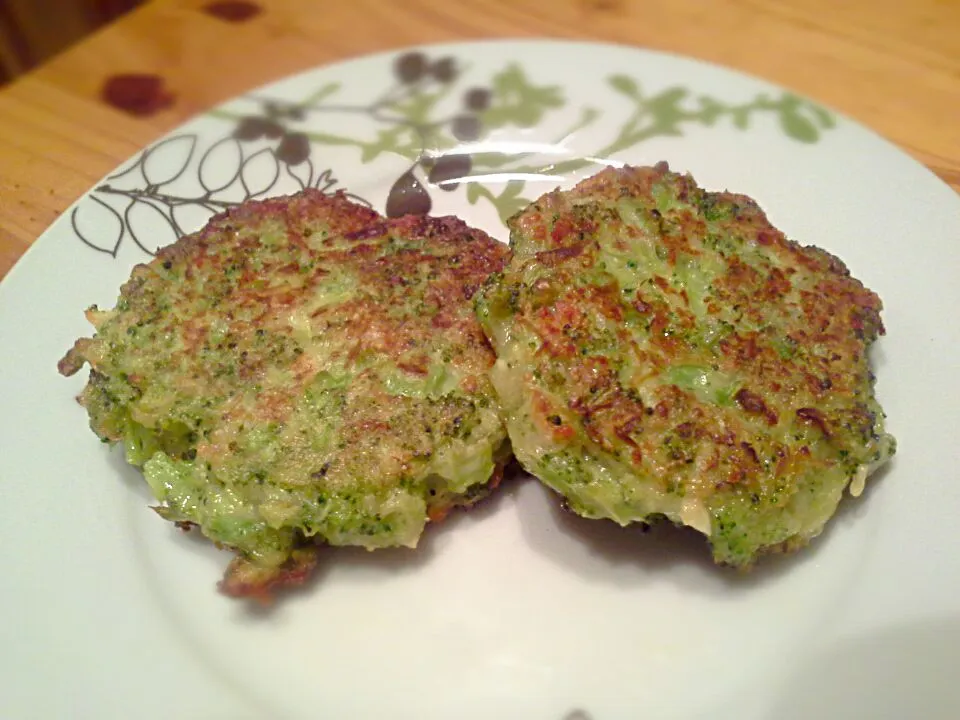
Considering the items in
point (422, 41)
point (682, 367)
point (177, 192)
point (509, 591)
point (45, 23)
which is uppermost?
point (682, 367)

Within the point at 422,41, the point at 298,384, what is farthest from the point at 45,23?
the point at 298,384

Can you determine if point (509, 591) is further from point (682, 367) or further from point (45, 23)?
point (45, 23)

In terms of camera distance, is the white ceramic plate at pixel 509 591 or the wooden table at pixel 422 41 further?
the wooden table at pixel 422 41

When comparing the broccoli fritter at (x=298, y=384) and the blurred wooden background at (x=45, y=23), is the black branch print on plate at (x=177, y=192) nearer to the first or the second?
the broccoli fritter at (x=298, y=384)

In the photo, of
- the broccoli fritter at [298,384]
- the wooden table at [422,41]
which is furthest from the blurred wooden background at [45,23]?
the broccoli fritter at [298,384]

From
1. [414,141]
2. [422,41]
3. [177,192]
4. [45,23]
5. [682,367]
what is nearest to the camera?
[682,367]

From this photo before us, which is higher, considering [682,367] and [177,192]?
[682,367]

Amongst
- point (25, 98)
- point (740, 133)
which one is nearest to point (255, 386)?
point (740, 133)

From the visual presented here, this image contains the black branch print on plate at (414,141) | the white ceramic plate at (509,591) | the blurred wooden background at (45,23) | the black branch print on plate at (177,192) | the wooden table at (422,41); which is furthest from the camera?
the blurred wooden background at (45,23)

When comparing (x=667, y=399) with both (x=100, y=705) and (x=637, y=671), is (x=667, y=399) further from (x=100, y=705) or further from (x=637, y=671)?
(x=100, y=705)
